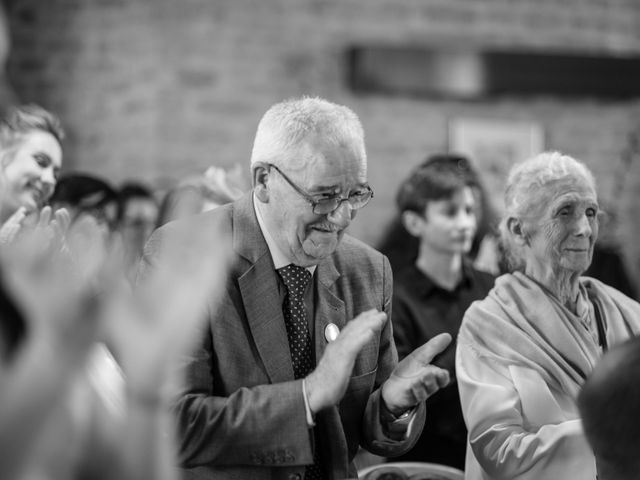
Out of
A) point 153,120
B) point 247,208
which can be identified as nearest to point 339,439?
point 247,208

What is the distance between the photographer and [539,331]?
88.0 inches

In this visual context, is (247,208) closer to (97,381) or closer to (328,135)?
(328,135)

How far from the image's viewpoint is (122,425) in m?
0.93

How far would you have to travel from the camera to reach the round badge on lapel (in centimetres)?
200

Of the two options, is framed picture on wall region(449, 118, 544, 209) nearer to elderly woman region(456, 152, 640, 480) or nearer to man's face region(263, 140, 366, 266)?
elderly woman region(456, 152, 640, 480)

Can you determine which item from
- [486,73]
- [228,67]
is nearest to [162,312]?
[228,67]

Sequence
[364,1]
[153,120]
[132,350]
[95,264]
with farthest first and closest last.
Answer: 1. [364,1]
2. [153,120]
3. [95,264]
4. [132,350]

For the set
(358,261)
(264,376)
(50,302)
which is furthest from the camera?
(358,261)

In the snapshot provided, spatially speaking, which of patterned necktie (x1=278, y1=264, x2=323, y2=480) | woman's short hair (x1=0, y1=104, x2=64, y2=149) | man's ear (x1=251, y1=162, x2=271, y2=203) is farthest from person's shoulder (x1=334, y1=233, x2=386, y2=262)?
woman's short hair (x1=0, y1=104, x2=64, y2=149)

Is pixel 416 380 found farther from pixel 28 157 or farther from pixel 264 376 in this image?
pixel 28 157

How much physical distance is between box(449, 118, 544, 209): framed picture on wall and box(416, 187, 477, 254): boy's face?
2.67 meters

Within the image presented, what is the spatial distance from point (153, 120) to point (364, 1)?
1781 millimetres

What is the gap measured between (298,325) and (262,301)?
0.41 feet

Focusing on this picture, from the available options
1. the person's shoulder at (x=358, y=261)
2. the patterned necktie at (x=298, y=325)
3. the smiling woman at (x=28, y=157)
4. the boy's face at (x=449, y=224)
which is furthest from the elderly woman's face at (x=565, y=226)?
the smiling woman at (x=28, y=157)
